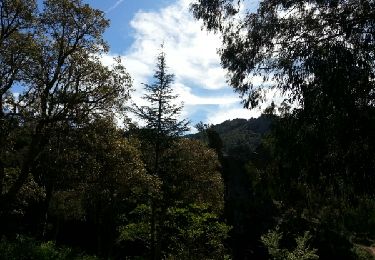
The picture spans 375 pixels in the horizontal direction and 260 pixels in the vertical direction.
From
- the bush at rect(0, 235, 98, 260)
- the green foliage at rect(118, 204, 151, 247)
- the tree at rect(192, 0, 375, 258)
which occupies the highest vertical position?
the tree at rect(192, 0, 375, 258)

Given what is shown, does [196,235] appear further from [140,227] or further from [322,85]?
[322,85]

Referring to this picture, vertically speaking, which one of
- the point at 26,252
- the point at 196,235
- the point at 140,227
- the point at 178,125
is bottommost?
the point at 26,252

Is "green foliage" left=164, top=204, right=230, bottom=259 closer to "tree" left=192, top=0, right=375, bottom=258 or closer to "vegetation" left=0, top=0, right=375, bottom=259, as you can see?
"vegetation" left=0, top=0, right=375, bottom=259

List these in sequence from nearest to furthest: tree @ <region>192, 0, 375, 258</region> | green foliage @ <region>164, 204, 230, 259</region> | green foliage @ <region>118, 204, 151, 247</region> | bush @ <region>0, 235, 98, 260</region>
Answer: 1. tree @ <region>192, 0, 375, 258</region>
2. bush @ <region>0, 235, 98, 260</region>
3. green foliage @ <region>164, 204, 230, 259</region>
4. green foliage @ <region>118, 204, 151, 247</region>

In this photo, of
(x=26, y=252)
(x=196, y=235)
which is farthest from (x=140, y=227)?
(x=26, y=252)

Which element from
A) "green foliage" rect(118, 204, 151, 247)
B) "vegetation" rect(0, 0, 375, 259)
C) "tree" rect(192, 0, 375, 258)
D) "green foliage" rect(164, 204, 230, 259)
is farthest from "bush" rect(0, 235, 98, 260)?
"tree" rect(192, 0, 375, 258)

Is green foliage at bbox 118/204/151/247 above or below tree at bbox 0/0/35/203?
below

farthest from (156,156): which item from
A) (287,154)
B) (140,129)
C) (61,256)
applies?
(287,154)

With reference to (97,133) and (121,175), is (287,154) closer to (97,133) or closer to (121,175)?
(97,133)

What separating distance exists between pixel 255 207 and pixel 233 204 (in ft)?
6.94

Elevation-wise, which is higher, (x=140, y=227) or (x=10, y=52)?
(x=10, y=52)

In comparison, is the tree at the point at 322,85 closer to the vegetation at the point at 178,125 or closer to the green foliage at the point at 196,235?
the vegetation at the point at 178,125

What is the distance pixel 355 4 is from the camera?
1067cm

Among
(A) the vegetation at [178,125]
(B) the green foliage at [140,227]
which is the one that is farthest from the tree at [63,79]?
(B) the green foliage at [140,227]
